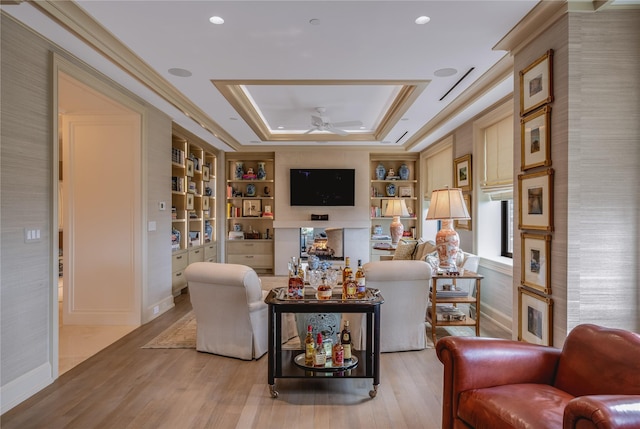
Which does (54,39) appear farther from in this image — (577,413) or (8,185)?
(577,413)

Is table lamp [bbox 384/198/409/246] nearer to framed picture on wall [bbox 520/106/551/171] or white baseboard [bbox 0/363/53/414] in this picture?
framed picture on wall [bbox 520/106/551/171]

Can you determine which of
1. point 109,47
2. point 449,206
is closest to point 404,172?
point 449,206

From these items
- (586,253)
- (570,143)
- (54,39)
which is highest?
(54,39)

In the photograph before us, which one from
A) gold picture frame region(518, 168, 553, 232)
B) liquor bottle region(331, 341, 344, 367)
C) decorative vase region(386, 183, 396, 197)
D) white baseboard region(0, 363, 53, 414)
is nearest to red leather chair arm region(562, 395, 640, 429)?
gold picture frame region(518, 168, 553, 232)

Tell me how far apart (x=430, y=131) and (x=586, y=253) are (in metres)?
3.69

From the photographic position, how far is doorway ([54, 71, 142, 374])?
4.04 m

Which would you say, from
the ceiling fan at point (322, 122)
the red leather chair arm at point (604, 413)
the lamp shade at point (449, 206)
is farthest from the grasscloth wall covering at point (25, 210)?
the lamp shade at point (449, 206)

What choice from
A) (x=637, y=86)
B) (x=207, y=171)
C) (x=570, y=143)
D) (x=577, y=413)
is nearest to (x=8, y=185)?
(x=577, y=413)

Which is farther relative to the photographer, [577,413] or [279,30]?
[279,30]

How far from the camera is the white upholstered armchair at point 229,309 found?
2.98 meters

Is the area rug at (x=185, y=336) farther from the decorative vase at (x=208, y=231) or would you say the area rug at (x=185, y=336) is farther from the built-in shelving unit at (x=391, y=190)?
the built-in shelving unit at (x=391, y=190)

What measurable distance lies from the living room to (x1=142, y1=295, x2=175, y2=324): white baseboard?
143cm

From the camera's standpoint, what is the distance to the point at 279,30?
2.60m

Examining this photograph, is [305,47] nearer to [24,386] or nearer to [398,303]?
[398,303]
